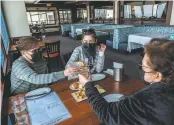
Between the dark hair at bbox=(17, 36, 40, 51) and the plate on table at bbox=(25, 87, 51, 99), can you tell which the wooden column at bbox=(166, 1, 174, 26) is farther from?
the plate on table at bbox=(25, 87, 51, 99)

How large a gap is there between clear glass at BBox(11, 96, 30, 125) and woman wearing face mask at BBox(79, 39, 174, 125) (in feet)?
1.87

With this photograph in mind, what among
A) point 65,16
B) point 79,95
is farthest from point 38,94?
point 65,16

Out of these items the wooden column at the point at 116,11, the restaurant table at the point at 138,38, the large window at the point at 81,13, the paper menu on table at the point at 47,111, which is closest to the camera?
the paper menu on table at the point at 47,111

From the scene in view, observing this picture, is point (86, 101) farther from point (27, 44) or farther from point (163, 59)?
point (27, 44)

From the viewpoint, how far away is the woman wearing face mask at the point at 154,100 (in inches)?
28.2

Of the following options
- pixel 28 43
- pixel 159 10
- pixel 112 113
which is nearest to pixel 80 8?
pixel 159 10

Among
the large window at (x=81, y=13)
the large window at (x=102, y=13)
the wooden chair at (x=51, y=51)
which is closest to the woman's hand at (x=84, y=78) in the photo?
the wooden chair at (x=51, y=51)

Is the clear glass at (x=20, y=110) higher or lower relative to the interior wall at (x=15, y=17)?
lower

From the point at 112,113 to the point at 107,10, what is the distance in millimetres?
11881

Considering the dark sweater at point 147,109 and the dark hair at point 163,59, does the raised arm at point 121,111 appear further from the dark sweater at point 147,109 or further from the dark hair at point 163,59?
the dark hair at point 163,59

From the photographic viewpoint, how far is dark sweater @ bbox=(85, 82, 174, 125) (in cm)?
71

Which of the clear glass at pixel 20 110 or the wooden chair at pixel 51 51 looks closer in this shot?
the clear glass at pixel 20 110

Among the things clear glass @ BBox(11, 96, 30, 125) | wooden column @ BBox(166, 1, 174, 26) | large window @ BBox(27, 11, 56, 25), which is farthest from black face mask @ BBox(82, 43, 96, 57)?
large window @ BBox(27, 11, 56, 25)

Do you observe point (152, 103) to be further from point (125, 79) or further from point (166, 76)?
point (125, 79)
